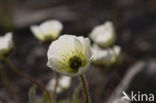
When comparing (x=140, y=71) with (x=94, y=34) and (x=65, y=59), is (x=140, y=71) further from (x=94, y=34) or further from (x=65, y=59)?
(x=65, y=59)

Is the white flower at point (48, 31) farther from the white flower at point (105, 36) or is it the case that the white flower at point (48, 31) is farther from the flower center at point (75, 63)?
the flower center at point (75, 63)

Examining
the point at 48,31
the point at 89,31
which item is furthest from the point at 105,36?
the point at 89,31

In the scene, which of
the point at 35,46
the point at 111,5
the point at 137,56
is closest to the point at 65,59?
the point at 137,56

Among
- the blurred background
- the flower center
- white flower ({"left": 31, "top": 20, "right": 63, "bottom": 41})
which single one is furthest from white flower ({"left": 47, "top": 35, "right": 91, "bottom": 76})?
the blurred background

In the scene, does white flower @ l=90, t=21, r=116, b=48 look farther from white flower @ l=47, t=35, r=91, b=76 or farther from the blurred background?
white flower @ l=47, t=35, r=91, b=76

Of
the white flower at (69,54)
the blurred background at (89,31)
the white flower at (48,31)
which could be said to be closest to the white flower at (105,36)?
the white flower at (48,31)

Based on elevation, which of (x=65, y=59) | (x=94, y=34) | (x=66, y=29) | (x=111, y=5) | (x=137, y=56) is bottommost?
(x=65, y=59)

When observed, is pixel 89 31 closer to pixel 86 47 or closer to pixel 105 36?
pixel 105 36
